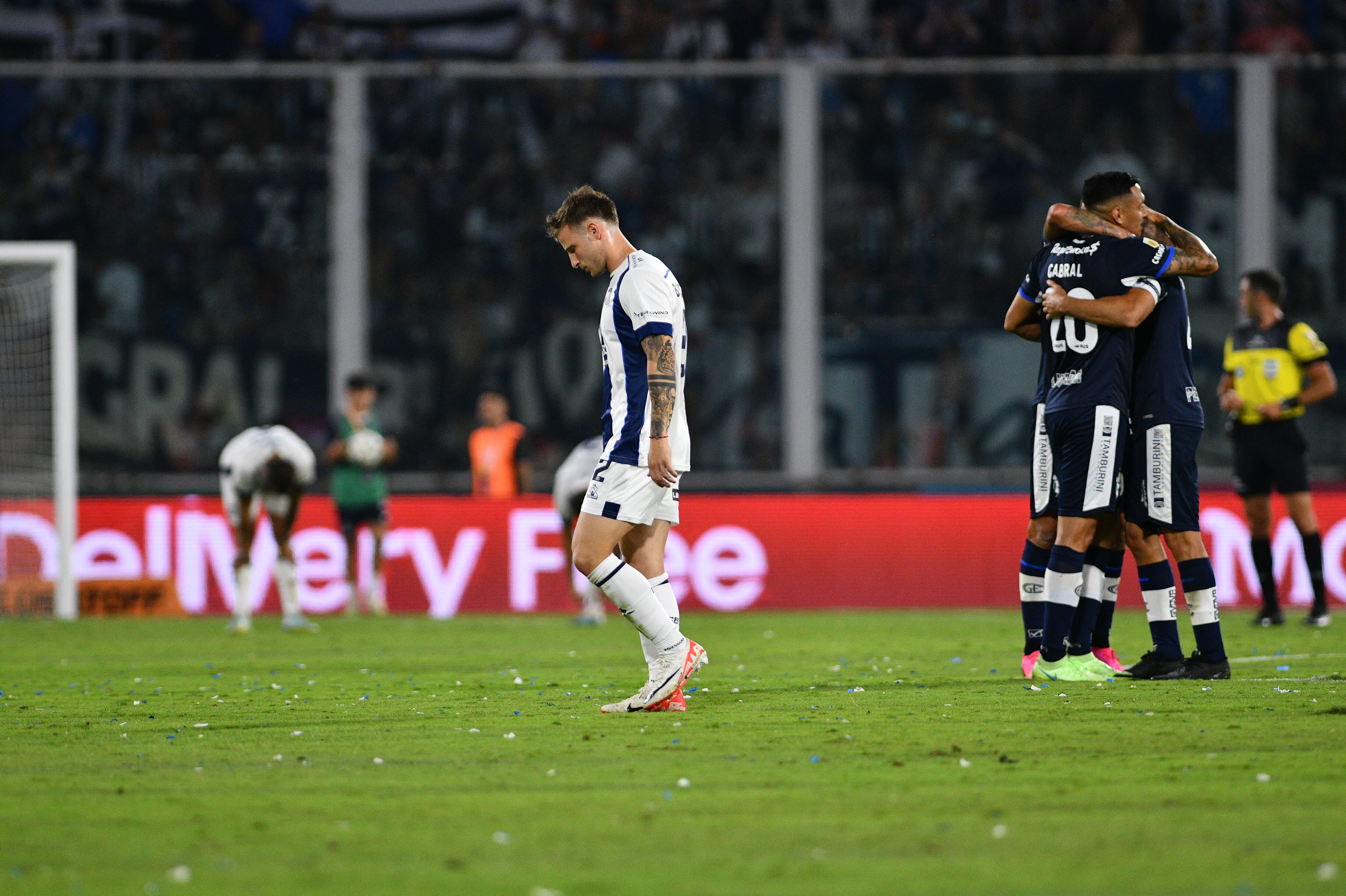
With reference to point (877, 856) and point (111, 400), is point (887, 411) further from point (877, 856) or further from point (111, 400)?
point (877, 856)

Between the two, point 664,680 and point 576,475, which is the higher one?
point 576,475

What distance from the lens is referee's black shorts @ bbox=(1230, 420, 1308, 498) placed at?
11828 millimetres

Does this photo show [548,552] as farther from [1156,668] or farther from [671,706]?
[671,706]

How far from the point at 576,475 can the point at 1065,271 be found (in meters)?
6.72

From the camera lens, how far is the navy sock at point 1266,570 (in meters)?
11.8

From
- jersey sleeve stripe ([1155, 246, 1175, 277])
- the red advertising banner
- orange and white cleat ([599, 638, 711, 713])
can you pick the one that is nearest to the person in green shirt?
the red advertising banner

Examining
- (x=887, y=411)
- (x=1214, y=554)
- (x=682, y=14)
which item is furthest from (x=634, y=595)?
(x=682, y=14)

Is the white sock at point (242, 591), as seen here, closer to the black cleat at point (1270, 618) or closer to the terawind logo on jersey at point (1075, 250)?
the terawind logo on jersey at point (1075, 250)

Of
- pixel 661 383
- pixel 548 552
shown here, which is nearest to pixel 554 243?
pixel 548 552

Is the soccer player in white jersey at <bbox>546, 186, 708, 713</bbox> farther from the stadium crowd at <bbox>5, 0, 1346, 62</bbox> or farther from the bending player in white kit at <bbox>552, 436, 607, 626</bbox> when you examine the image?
the stadium crowd at <bbox>5, 0, 1346, 62</bbox>

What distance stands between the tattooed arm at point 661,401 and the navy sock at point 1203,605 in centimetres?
264

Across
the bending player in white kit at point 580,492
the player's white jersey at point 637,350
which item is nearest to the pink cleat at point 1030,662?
the player's white jersey at point 637,350

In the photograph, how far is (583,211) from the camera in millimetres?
6664

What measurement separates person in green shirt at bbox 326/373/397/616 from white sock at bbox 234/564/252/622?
217 centimetres
